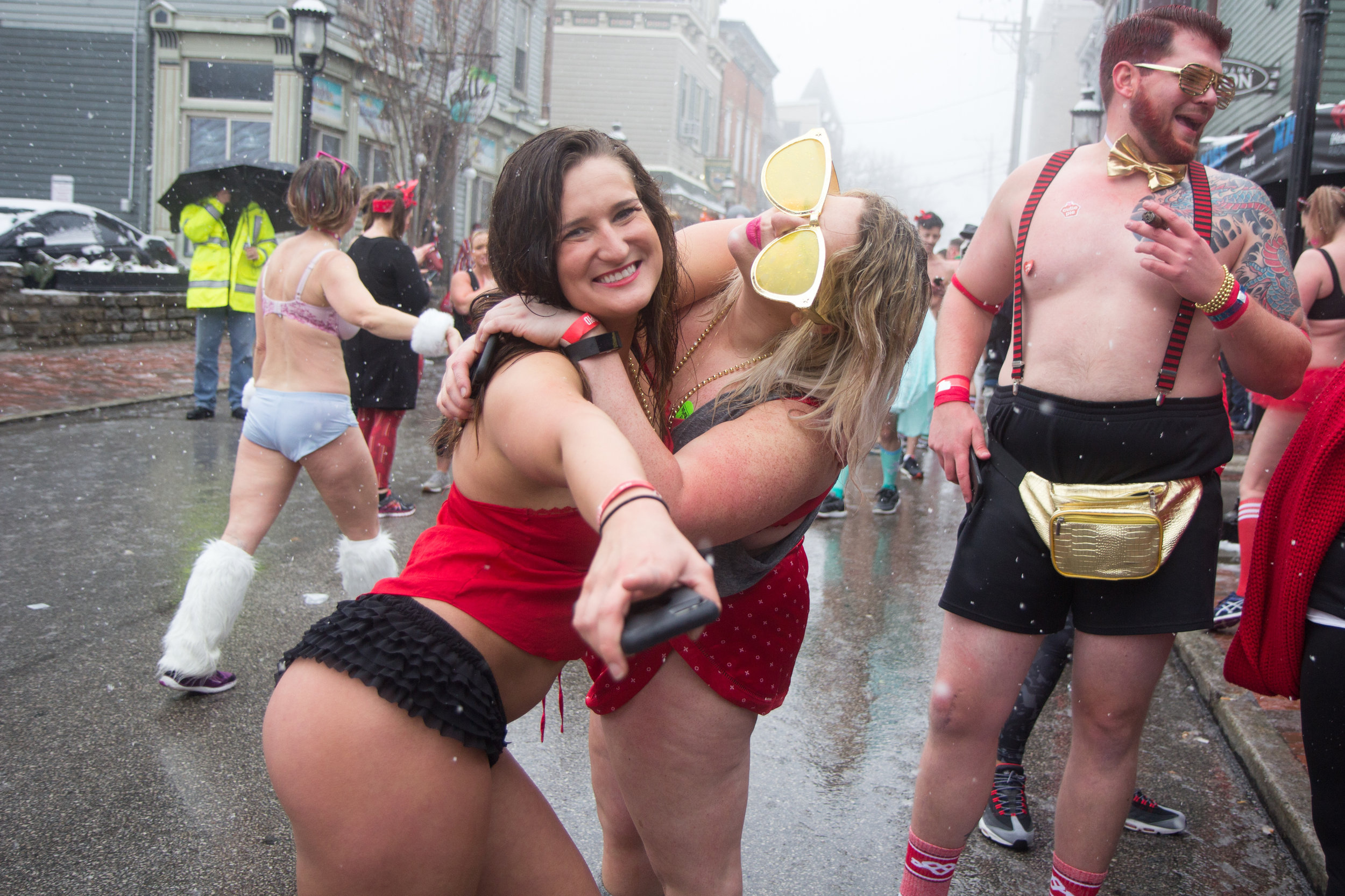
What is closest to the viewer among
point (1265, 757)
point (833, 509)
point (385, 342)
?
point (1265, 757)

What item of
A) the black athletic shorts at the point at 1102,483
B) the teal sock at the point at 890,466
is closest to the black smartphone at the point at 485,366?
the black athletic shorts at the point at 1102,483

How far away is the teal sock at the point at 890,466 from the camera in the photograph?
7.29 m

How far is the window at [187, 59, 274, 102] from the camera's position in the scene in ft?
60.5

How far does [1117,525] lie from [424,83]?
17.8 metres

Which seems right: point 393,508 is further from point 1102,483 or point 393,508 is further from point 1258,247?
point 1258,247

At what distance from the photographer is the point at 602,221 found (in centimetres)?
168

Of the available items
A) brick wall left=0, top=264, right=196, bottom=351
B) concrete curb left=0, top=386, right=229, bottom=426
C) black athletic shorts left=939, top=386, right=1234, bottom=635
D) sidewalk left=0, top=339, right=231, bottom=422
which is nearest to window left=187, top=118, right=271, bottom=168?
brick wall left=0, top=264, right=196, bottom=351

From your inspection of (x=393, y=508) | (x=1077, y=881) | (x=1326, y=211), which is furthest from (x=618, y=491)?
(x=393, y=508)

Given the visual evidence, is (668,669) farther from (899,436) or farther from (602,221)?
(899,436)

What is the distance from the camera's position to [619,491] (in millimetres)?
1179

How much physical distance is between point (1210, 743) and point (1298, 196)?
3372mm

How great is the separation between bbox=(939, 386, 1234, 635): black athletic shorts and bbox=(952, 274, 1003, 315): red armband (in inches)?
16.1

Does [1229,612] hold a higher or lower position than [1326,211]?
lower

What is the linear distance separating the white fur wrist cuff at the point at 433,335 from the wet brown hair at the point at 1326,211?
14.0 ft
